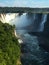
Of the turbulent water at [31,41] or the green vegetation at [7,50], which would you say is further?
the turbulent water at [31,41]

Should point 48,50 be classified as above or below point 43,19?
above

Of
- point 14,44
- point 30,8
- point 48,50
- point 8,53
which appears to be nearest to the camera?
point 8,53

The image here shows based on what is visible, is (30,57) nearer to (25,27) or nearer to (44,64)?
(44,64)

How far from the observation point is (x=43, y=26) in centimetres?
2811

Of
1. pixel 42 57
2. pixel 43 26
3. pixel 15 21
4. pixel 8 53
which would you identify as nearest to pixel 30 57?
pixel 42 57

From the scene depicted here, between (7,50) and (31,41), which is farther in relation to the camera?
(31,41)

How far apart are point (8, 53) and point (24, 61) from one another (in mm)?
3409

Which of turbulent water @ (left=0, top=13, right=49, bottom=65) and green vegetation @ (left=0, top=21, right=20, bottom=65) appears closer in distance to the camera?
green vegetation @ (left=0, top=21, right=20, bottom=65)

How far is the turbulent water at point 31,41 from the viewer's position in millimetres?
18453

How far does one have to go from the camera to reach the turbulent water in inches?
727

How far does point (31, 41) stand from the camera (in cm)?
2252

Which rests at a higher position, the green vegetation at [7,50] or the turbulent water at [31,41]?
the green vegetation at [7,50]

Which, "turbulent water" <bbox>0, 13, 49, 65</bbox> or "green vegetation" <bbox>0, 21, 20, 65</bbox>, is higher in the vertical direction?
"green vegetation" <bbox>0, 21, 20, 65</bbox>

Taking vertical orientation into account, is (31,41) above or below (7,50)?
below
